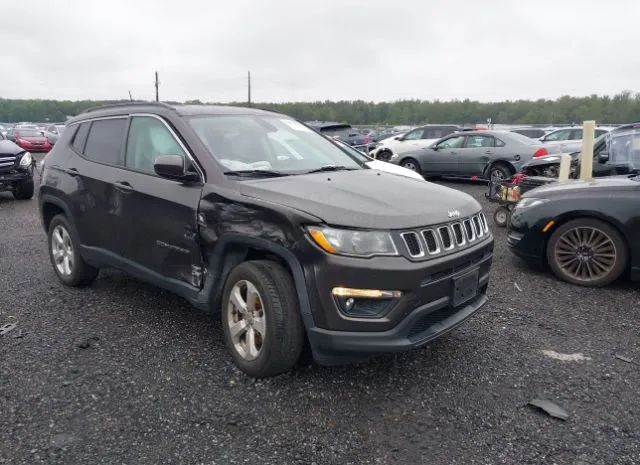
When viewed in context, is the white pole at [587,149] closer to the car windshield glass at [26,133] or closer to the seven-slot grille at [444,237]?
the seven-slot grille at [444,237]

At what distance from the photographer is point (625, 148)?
7031 mm

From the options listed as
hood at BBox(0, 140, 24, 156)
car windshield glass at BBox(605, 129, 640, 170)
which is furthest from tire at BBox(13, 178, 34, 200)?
car windshield glass at BBox(605, 129, 640, 170)

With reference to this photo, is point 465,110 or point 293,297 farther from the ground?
point 465,110

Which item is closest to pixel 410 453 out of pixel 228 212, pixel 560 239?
pixel 228 212

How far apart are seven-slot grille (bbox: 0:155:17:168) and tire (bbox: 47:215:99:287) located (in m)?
6.30

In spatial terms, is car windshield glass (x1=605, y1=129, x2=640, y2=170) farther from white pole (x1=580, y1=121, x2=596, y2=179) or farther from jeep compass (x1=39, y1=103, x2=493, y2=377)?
jeep compass (x1=39, y1=103, x2=493, y2=377)

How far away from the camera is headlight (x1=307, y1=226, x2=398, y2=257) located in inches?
106

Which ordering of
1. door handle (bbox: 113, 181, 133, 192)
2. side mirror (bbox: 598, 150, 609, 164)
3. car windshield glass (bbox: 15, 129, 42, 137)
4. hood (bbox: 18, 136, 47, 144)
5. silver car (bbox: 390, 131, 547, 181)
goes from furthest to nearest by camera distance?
car windshield glass (bbox: 15, 129, 42, 137) → hood (bbox: 18, 136, 47, 144) → silver car (bbox: 390, 131, 547, 181) → side mirror (bbox: 598, 150, 609, 164) → door handle (bbox: 113, 181, 133, 192)

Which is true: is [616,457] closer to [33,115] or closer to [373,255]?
[373,255]

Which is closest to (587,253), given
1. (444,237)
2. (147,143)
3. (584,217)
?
(584,217)

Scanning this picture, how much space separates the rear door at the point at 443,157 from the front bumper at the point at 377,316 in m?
11.5

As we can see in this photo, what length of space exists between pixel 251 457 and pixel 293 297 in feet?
2.74

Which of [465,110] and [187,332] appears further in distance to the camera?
[465,110]

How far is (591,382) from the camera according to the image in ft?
10.4
